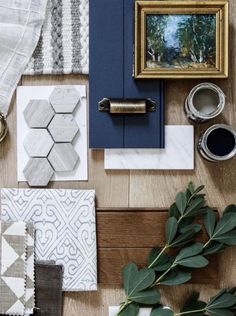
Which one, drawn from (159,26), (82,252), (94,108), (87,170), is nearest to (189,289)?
(82,252)

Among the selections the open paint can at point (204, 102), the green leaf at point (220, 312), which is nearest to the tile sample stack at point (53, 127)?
the open paint can at point (204, 102)

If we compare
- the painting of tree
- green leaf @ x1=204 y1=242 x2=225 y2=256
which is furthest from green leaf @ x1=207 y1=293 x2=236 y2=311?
the painting of tree

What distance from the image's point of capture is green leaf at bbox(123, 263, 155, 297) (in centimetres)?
112

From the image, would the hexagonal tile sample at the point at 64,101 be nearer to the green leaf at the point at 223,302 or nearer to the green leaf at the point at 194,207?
the green leaf at the point at 194,207

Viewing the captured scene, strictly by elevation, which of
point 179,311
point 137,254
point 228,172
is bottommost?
point 179,311

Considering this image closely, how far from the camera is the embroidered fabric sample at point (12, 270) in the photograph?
1.16 metres

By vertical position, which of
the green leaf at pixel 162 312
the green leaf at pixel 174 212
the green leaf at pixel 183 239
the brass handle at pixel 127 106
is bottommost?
the green leaf at pixel 162 312

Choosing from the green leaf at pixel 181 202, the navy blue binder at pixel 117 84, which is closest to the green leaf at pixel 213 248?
the green leaf at pixel 181 202

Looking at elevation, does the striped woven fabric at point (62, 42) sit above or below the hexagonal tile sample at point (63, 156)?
above

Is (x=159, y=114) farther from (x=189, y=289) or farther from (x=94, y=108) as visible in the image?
(x=189, y=289)

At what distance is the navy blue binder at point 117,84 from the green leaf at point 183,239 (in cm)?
21

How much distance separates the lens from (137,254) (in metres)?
1.18

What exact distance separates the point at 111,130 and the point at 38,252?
337mm

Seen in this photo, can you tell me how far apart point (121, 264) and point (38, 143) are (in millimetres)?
347
